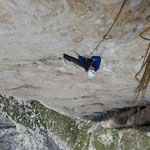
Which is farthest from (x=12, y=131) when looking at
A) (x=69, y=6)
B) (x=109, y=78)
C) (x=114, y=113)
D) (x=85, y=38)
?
(x=69, y=6)

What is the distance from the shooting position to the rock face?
104 cm

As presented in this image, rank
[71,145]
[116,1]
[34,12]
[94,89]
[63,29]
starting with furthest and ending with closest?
[71,145], [94,89], [63,29], [34,12], [116,1]

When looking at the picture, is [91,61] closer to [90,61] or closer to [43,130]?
[90,61]

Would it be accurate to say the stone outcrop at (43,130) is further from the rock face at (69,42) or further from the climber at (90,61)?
the climber at (90,61)

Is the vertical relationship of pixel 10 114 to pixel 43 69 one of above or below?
below

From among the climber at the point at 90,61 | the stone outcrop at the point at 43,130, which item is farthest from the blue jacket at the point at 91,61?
the stone outcrop at the point at 43,130

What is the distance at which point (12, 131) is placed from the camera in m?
4.14

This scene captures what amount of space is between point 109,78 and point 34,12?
142 cm

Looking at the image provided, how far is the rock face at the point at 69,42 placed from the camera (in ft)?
3.40

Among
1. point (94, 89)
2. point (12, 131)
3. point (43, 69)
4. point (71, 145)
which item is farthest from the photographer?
point (71, 145)

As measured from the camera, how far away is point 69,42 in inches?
57.6

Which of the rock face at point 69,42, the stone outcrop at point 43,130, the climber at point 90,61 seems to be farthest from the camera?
the stone outcrop at point 43,130

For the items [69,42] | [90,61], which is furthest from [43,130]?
[69,42]

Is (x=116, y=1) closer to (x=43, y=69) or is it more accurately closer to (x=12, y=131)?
(x=43, y=69)
